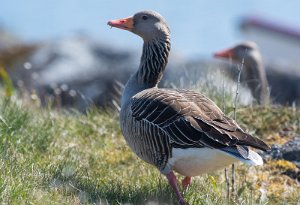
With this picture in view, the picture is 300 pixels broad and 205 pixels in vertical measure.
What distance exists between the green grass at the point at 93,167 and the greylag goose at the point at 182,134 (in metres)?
0.30

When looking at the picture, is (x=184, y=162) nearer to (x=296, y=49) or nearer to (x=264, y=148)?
(x=264, y=148)

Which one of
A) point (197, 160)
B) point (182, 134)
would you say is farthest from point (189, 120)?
point (197, 160)

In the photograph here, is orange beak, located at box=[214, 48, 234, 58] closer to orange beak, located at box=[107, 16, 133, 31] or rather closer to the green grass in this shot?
the green grass

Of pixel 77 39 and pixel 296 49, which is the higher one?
pixel 77 39

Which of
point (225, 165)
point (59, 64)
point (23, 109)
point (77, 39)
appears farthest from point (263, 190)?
point (77, 39)

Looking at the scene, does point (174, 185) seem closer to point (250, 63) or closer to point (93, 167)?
point (93, 167)

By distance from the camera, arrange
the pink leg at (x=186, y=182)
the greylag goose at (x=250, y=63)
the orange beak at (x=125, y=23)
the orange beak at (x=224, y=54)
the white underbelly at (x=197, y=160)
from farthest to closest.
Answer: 1. the orange beak at (x=224, y=54)
2. the greylag goose at (x=250, y=63)
3. the orange beak at (x=125, y=23)
4. the pink leg at (x=186, y=182)
5. the white underbelly at (x=197, y=160)

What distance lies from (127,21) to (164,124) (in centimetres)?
184

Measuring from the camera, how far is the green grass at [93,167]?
7.23m

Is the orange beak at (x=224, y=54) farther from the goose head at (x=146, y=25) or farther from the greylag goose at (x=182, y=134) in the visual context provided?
the greylag goose at (x=182, y=134)

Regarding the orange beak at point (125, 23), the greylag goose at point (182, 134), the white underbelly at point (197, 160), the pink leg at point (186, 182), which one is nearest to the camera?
the greylag goose at point (182, 134)

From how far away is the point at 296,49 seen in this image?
2839cm

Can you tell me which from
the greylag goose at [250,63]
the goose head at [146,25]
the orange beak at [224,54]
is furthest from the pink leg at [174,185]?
the orange beak at [224,54]

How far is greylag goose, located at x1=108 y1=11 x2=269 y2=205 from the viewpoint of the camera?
7.07 m
